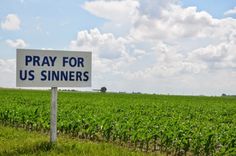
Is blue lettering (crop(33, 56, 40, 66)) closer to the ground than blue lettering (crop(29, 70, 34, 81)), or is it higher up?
higher up

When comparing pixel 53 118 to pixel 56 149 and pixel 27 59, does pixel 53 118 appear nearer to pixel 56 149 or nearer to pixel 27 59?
pixel 56 149

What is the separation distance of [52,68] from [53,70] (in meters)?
0.06

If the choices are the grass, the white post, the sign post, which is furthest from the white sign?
the grass

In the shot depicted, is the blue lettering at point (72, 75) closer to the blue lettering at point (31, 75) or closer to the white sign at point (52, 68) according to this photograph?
the white sign at point (52, 68)

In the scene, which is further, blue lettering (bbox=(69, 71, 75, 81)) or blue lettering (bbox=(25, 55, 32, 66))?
blue lettering (bbox=(69, 71, 75, 81))

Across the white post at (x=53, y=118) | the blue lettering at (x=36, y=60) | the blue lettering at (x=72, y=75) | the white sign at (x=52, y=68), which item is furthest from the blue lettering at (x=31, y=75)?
the blue lettering at (x=72, y=75)

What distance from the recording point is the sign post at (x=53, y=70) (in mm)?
13141

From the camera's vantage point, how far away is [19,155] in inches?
463

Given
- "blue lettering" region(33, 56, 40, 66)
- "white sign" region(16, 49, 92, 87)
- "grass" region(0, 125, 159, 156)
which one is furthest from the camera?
"blue lettering" region(33, 56, 40, 66)

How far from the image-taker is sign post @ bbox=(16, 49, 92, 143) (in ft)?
43.1

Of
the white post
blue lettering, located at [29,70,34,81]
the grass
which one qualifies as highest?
blue lettering, located at [29,70,34,81]

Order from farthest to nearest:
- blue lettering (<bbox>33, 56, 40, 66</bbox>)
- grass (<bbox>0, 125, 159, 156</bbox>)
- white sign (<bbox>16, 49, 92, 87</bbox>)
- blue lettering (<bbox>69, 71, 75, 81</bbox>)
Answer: blue lettering (<bbox>69, 71, 75, 81</bbox>) < blue lettering (<bbox>33, 56, 40, 66</bbox>) < white sign (<bbox>16, 49, 92, 87</bbox>) < grass (<bbox>0, 125, 159, 156</bbox>)

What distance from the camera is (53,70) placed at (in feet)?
44.3

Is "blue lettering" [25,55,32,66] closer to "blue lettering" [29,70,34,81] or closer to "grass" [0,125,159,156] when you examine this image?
"blue lettering" [29,70,34,81]
